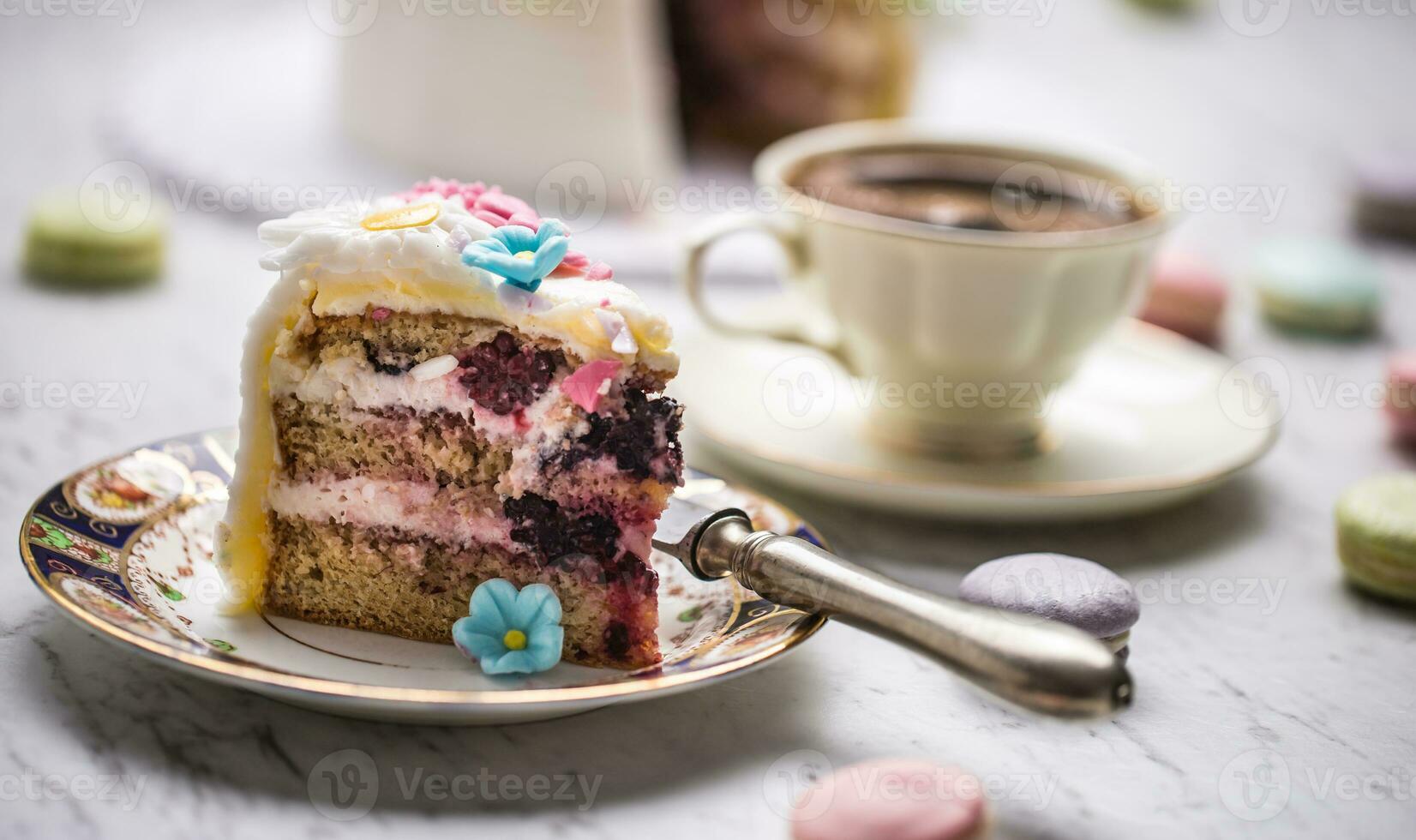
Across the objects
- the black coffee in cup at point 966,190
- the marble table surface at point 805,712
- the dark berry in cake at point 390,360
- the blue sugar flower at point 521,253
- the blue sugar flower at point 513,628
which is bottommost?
the marble table surface at point 805,712

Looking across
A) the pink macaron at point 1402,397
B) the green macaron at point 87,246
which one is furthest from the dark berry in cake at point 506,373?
the pink macaron at point 1402,397

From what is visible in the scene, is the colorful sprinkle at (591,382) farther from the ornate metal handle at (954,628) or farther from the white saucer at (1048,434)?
the white saucer at (1048,434)

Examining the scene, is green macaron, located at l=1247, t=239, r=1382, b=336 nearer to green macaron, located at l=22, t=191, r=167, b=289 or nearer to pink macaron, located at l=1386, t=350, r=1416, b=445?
pink macaron, located at l=1386, t=350, r=1416, b=445

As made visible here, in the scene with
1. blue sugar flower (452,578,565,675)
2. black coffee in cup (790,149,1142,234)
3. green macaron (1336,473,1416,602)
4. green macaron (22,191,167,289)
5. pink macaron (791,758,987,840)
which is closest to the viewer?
pink macaron (791,758,987,840)

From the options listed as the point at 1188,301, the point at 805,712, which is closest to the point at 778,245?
the point at 805,712

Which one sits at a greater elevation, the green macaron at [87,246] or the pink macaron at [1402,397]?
the green macaron at [87,246]

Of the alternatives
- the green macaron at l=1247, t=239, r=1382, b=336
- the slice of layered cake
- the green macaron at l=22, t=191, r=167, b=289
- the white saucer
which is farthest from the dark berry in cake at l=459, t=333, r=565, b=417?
the green macaron at l=1247, t=239, r=1382, b=336

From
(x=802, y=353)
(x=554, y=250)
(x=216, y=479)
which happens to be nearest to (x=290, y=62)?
(x=802, y=353)

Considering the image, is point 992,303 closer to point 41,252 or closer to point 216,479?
point 216,479

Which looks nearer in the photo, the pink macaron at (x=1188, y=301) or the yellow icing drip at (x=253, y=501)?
the yellow icing drip at (x=253, y=501)

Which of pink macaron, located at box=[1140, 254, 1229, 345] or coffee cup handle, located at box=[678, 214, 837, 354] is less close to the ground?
coffee cup handle, located at box=[678, 214, 837, 354]
